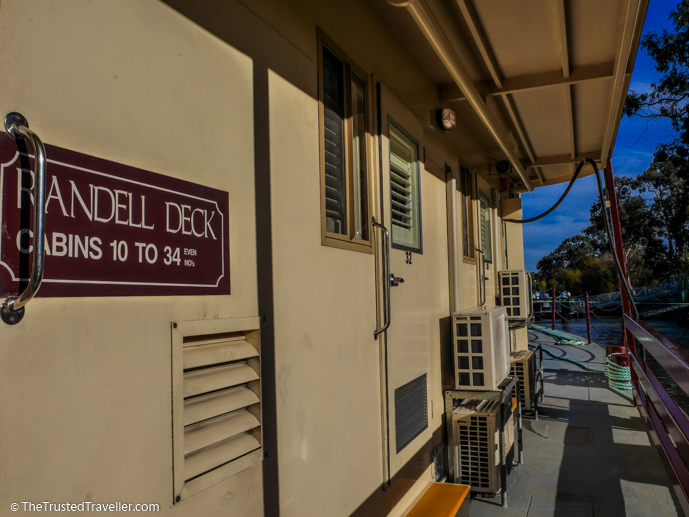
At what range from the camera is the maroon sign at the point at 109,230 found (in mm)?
1092

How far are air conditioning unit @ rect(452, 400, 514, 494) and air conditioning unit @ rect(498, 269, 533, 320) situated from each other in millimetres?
2697

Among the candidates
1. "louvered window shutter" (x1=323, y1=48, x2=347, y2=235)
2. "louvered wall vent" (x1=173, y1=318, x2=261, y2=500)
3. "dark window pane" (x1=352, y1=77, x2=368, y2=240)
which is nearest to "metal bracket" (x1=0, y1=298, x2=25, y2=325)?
"louvered wall vent" (x1=173, y1=318, x2=261, y2=500)

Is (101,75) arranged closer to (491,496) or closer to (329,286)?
(329,286)

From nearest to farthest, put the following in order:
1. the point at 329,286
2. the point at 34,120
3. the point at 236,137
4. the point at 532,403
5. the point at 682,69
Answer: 1. the point at 34,120
2. the point at 236,137
3. the point at 329,286
4. the point at 532,403
5. the point at 682,69

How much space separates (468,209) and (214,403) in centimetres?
446

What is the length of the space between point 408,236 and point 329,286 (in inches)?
54.2

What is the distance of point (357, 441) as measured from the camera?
2.56m

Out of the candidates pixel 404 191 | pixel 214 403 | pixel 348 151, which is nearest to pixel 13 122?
pixel 214 403

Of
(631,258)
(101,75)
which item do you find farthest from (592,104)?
(631,258)

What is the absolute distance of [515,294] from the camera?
6.69 m

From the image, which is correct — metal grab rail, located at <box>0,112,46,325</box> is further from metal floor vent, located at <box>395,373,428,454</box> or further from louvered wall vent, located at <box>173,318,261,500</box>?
metal floor vent, located at <box>395,373,428,454</box>

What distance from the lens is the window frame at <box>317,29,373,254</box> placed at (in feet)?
7.86

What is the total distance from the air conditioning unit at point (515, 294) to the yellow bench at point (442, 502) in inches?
132

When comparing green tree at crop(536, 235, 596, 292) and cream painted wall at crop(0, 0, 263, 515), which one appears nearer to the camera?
cream painted wall at crop(0, 0, 263, 515)
